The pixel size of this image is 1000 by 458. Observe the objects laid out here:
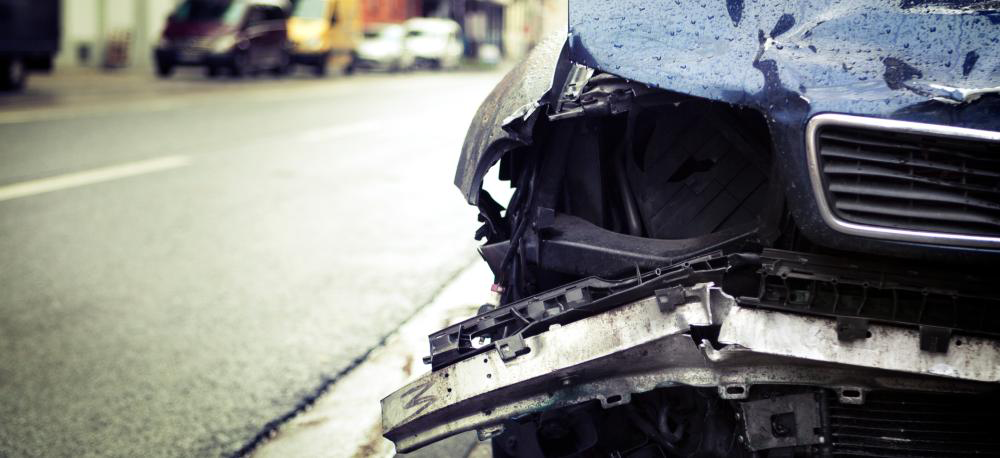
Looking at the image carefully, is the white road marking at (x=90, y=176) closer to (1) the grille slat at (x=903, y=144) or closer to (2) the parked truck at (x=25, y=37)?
(1) the grille slat at (x=903, y=144)

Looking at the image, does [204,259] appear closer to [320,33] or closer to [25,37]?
[25,37]

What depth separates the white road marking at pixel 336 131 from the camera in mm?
11350

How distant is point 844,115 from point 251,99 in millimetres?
16284

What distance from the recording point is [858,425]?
1832 mm

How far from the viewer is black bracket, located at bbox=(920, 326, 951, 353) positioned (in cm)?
167

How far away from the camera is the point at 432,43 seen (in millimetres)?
36750

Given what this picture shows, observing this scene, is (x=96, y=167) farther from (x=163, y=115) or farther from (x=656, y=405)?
(x=656, y=405)

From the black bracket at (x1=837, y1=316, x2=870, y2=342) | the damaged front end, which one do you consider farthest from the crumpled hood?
the black bracket at (x1=837, y1=316, x2=870, y2=342)

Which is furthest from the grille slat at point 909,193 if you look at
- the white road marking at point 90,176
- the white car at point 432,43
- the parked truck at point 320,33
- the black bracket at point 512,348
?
the white car at point 432,43

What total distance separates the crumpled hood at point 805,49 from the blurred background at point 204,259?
0.60m

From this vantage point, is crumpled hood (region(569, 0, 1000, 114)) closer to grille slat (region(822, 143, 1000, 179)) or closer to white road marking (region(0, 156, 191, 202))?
grille slat (region(822, 143, 1000, 179))

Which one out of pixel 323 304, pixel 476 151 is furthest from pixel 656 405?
pixel 323 304

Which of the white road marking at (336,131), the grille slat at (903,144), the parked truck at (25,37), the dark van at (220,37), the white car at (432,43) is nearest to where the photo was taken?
the grille slat at (903,144)

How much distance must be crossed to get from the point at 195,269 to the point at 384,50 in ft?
93.8
